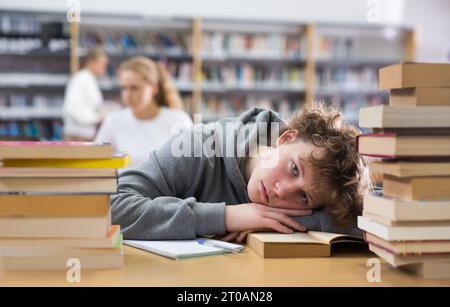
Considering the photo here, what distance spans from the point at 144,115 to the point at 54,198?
2797 millimetres

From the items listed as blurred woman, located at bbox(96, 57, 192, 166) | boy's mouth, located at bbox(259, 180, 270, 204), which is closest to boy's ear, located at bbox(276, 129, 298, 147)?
boy's mouth, located at bbox(259, 180, 270, 204)

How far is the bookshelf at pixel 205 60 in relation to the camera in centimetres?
593

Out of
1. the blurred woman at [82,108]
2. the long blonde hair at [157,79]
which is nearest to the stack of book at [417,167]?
the long blonde hair at [157,79]

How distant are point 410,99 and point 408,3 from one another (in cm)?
634

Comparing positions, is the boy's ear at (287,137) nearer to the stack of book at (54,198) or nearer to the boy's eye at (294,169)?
the boy's eye at (294,169)

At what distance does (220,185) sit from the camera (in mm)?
1432

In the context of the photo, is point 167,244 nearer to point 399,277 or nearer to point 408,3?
point 399,277

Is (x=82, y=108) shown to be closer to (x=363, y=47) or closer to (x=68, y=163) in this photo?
(x=363, y=47)

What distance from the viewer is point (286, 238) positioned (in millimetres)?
1040

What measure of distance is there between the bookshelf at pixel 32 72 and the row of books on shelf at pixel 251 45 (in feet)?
5.11

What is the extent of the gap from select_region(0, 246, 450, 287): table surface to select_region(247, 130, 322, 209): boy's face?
209 millimetres

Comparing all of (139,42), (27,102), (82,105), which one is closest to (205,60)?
(139,42)

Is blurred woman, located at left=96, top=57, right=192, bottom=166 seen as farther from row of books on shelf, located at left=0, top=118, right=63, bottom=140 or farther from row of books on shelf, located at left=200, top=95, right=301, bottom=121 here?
row of books on shelf, located at left=0, top=118, right=63, bottom=140

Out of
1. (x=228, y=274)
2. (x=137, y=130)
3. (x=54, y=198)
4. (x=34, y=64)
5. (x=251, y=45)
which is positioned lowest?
(x=228, y=274)
